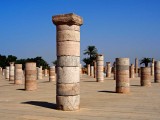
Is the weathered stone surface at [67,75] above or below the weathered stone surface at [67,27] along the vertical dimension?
below

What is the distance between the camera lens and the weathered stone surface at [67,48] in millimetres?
9109

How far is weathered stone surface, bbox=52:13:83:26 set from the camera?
9.03 meters

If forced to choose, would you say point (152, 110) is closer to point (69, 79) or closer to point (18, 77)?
point (69, 79)

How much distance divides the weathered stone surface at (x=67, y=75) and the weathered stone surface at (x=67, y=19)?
4.70 ft

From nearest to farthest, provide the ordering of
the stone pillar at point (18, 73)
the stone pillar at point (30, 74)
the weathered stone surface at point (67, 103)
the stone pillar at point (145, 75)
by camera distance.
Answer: the weathered stone surface at point (67, 103) → the stone pillar at point (30, 74) → the stone pillar at point (145, 75) → the stone pillar at point (18, 73)

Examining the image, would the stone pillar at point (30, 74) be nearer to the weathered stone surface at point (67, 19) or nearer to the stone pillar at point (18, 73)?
the stone pillar at point (18, 73)

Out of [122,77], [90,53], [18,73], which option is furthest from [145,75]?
[90,53]

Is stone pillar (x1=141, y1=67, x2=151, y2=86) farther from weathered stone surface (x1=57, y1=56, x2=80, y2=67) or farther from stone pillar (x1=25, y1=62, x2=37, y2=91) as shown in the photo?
weathered stone surface (x1=57, y1=56, x2=80, y2=67)

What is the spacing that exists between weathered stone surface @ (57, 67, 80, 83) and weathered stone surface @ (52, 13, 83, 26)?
1434 mm

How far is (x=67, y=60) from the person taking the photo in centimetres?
912

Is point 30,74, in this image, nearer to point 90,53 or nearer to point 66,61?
point 66,61

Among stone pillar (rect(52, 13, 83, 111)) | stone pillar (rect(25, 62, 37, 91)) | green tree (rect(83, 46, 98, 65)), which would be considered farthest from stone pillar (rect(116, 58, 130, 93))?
green tree (rect(83, 46, 98, 65))

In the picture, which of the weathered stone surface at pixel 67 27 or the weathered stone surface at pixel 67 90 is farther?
the weathered stone surface at pixel 67 27

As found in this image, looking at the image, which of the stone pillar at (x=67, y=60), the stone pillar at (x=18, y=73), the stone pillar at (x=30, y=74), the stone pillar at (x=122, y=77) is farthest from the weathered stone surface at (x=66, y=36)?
the stone pillar at (x=18, y=73)
